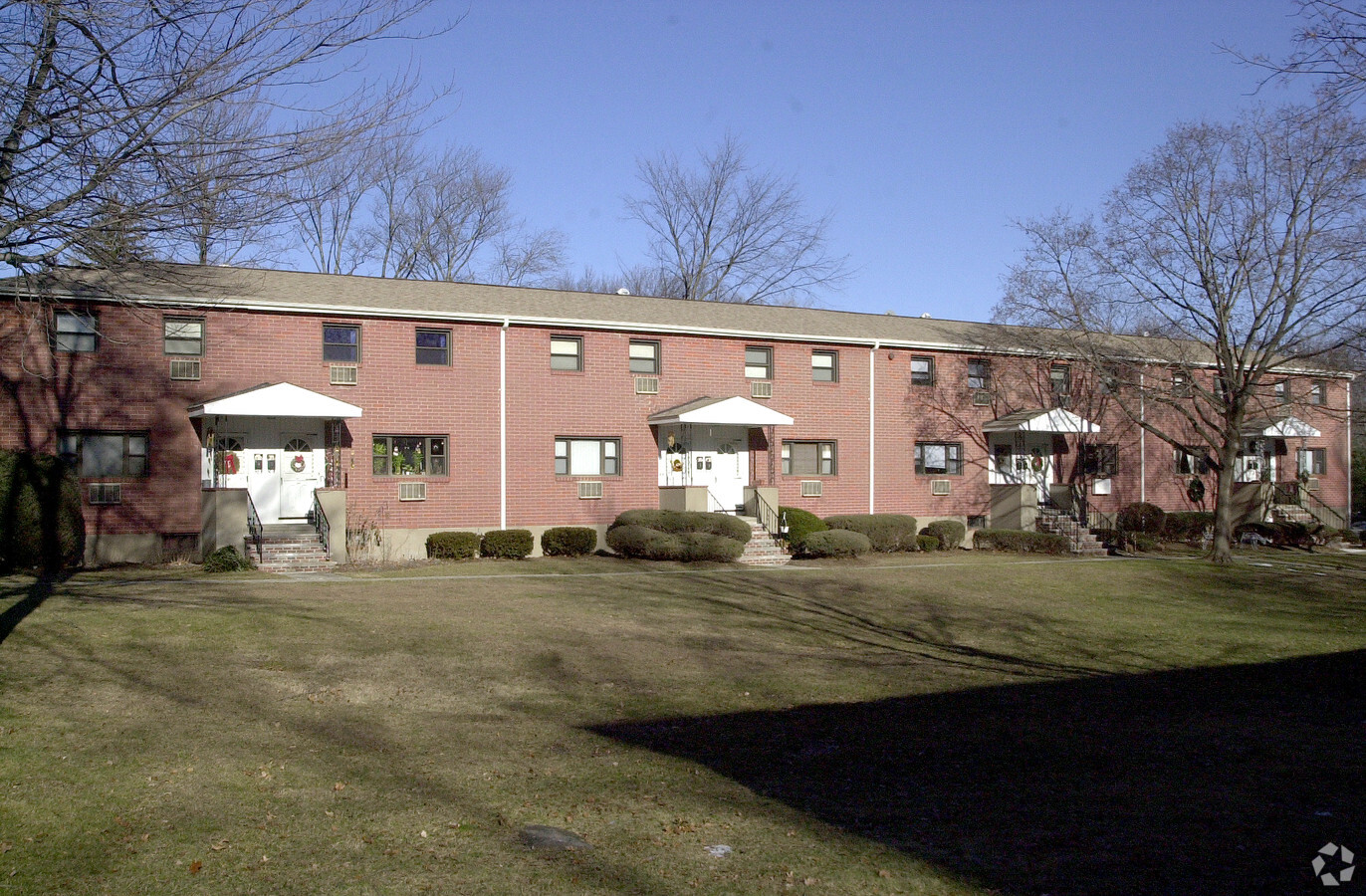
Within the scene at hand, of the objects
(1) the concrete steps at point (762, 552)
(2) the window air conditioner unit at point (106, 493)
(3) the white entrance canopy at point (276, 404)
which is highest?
(3) the white entrance canopy at point (276, 404)

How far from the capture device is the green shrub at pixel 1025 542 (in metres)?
29.2

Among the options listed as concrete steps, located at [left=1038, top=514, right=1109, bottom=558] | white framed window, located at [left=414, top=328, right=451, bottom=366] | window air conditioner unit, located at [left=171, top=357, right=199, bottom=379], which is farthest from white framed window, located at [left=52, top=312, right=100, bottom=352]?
concrete steps, located at [left=1038, top=514, right=1109, bottom=558]

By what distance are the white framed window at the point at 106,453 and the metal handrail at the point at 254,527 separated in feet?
7.95

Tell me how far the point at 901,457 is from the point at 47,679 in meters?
23.7

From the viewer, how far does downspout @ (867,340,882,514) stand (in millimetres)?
29859

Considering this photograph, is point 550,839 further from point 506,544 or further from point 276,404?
point 506,544

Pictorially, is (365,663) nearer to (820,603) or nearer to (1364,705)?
Answer: (820,603)

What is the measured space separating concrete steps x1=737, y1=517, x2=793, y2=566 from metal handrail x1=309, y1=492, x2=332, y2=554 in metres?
9.04

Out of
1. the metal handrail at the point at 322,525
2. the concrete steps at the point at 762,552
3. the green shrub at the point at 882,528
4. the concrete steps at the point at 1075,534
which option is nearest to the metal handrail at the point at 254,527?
the metal handrail at the point at 322,525

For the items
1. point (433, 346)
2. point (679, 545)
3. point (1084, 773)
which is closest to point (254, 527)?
point (433, 346)

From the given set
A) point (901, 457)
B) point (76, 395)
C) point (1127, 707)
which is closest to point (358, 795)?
point (1127, 707)

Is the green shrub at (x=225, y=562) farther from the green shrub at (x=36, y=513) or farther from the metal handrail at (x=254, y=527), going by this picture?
the green shrub at (x=36, y=513)

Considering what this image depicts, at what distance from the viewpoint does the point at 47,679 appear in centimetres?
1038

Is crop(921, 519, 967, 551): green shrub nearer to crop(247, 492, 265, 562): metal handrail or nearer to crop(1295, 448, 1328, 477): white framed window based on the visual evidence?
crop(1295, 448, 1328, 477): white framed window
